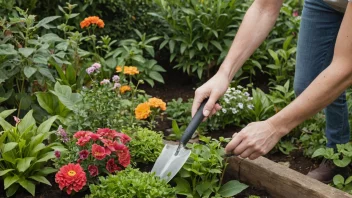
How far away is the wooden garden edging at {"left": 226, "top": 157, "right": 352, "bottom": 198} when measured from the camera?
3234mm

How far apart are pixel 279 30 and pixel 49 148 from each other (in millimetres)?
2961

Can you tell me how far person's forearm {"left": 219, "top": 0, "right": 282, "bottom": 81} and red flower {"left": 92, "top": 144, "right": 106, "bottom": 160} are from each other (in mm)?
767

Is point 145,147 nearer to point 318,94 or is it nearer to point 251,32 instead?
point 251,32

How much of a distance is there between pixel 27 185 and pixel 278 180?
4.50 ft

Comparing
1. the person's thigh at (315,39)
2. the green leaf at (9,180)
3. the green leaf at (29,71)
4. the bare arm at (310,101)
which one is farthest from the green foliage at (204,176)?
the green leaf at (29,71)

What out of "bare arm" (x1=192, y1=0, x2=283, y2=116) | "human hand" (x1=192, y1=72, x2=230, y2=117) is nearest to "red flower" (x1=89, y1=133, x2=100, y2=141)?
"human hand" (x1=192, y1=72, x2=230, y2=117)

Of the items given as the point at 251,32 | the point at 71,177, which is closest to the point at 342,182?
the point at 251,32

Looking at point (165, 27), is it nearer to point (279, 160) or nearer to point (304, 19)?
point (279, 160)

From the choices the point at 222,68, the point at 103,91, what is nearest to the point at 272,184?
the point at 222,68

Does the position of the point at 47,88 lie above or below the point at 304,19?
below

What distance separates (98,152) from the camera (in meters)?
3.16

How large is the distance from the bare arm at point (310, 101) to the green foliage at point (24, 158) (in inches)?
46.6

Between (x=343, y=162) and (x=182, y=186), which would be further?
(x=343, y=162)

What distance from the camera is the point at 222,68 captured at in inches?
121
